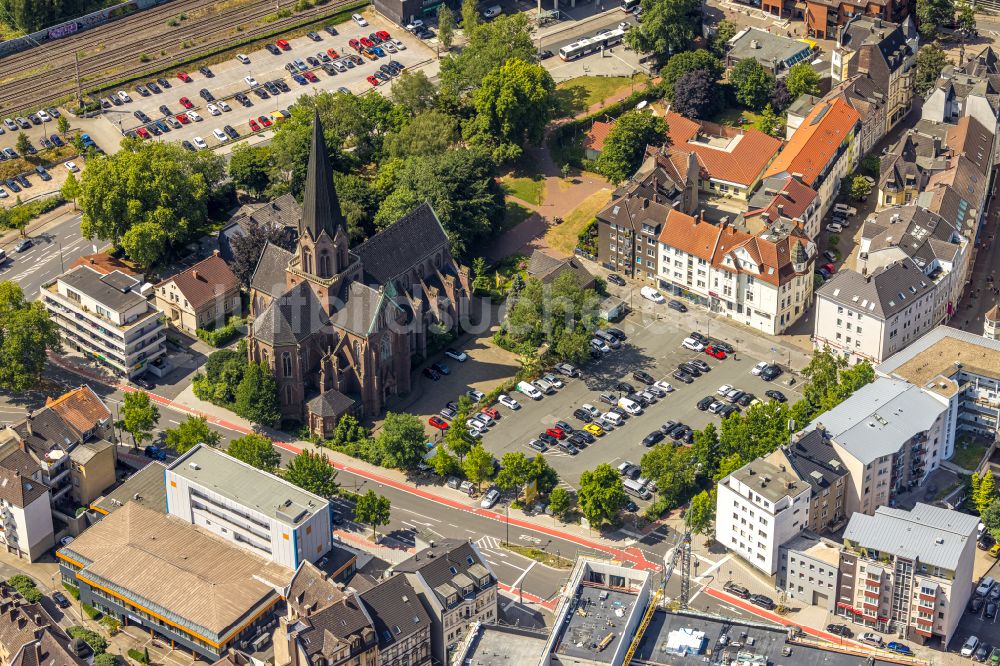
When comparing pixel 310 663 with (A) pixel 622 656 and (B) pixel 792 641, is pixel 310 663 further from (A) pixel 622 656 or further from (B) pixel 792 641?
(B) pixel 792 641

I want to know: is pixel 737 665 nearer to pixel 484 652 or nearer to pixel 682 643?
Result: pixel 682 643

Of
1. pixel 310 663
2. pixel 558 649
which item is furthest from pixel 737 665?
pixel 310 663

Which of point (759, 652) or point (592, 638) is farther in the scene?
point (592, 638)

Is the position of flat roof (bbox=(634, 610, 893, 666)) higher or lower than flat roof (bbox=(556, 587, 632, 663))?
lower

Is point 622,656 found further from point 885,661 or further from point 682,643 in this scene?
point 885,661

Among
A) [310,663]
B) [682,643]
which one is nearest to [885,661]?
[682,643]

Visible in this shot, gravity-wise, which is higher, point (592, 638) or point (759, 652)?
point (592, 638)

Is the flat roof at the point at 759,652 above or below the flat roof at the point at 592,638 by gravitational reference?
below

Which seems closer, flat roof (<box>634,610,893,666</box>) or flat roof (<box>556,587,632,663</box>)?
flat roof (<box>556,587,632,663</box>)

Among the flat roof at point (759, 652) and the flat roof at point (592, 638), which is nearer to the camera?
the flat roof at point (592, 638)
